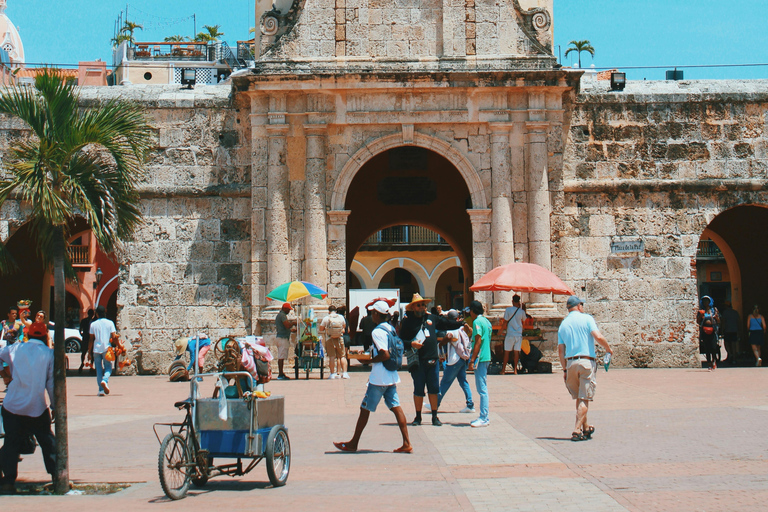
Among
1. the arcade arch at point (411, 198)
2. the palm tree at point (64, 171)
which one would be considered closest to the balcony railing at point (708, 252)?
the arcade arch at point (411, 198)

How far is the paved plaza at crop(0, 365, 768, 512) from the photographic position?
693 cm

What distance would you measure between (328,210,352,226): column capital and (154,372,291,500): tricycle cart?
10.7 metres

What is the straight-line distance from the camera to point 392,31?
1844 cm

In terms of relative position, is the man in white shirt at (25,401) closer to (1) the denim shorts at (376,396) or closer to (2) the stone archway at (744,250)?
(1) the denim shorts at (376,396)

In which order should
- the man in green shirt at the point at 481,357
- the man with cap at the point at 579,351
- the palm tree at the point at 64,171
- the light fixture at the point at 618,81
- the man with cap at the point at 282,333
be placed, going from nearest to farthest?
the palm tree at the point at 64,171 < the man with cap at the point at 579,351 < the man in green shirt at the point at 481,357 < the man with cap at the point at 282,333 < the light fixture at the point at 618,81

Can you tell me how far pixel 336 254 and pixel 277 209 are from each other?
1.51m

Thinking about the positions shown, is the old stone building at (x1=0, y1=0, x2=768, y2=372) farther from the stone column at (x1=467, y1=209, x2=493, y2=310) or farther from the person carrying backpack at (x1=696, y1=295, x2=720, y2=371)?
the person carrying backpack at (x1=696, y1=295, x2=720, y2=371)

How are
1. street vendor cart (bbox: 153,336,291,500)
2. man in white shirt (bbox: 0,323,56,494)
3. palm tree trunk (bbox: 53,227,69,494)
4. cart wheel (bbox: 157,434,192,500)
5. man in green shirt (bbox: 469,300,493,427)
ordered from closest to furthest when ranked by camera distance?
cart wheel (bbox: 157,434,192,500) < street vendor cart (bbox: 153,336,291,500) < palm tree trunk (bbox: 53,227,69,494) < man in white shirt (bbox: 0,323,56,494) < man in green shirt (bbox: 469,300,493,427)

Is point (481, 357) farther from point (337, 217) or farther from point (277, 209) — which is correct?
point (277, 209)

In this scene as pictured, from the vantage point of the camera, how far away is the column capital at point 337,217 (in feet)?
60.0

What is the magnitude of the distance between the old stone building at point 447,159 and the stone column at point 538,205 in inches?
1.6

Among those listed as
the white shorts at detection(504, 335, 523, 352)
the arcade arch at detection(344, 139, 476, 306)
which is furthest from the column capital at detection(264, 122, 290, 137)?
the white shorts at detection(504, 335, 523, 352)

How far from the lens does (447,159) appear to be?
61.5ft

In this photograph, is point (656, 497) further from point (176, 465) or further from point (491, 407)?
point (491, 407)
